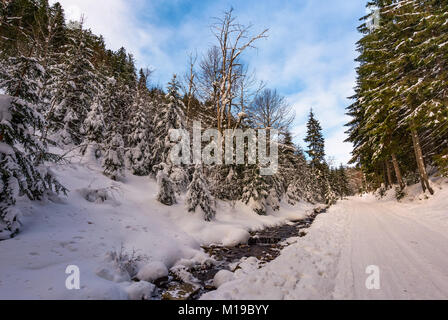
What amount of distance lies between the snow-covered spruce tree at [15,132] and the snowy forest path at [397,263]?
698cm

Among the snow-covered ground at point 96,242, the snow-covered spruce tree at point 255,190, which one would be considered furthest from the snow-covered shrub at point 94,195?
the snow-covered spruce tree at point 255,190

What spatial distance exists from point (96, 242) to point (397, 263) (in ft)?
25.2

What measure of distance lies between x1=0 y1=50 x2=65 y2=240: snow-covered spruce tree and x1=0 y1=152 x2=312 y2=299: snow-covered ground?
0.73m

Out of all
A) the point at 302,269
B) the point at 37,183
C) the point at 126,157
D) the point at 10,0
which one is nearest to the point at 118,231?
the point at 37,183

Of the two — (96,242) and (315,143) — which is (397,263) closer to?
(96,242)

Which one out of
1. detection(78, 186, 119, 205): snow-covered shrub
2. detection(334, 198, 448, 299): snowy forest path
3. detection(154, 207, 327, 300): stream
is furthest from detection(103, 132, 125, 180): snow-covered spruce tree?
detection(334, 198, 448, 299): snowy forest path

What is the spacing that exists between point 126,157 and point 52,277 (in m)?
16.6

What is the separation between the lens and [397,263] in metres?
4.45

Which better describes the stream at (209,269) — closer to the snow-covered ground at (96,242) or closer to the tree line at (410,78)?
the snow-covered ground at (96,242)

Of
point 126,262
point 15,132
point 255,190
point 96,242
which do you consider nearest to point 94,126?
point 15,132

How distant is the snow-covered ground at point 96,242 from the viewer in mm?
3345
